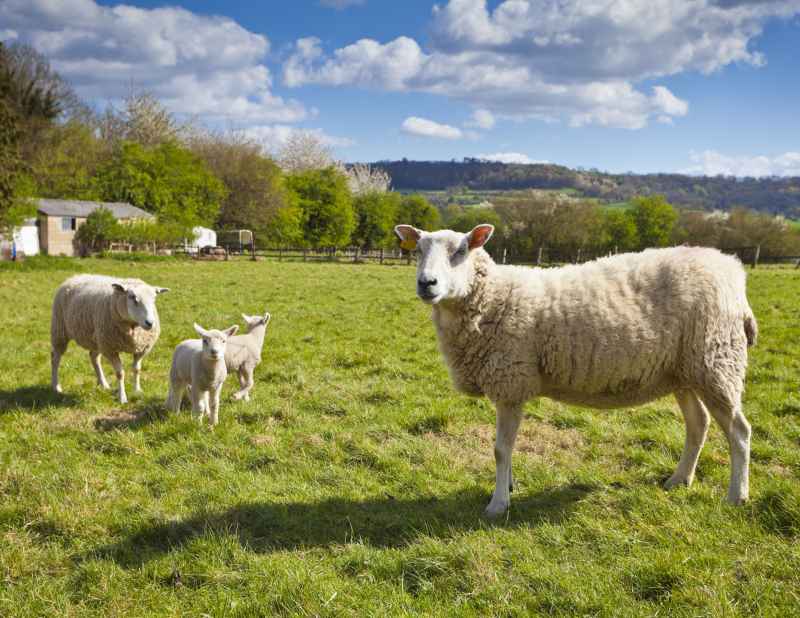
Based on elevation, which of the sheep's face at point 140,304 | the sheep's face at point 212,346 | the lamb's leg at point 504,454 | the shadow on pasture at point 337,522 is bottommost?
the shadow on pasture at point 337,522

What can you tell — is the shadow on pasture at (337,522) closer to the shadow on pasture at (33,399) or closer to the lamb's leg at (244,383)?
the lamb's leg at (244,383)

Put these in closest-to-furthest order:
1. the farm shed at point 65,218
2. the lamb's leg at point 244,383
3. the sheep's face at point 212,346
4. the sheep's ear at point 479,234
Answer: the sheep's ear at point 479,234, the sheep's face at point 212,346, the lamb's leg at point 244,383, the farm shed at point 65,218

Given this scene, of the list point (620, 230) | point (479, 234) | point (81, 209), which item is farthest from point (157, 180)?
point (479, 234)

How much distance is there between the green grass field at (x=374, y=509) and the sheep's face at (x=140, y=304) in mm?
1111

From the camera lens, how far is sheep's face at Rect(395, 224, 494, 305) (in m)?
4.51

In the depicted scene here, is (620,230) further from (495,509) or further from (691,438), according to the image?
(495,509)

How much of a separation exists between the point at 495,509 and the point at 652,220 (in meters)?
70.4

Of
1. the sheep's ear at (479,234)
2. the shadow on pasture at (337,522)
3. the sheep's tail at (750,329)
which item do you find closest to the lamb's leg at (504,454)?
the shadow on pasture at (337,522)

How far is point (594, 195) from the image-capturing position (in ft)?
635

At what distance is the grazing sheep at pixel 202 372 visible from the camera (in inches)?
254

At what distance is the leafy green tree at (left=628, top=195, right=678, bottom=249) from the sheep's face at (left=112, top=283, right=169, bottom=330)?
67958 millimetres

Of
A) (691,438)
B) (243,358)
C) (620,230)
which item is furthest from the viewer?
(620,230)

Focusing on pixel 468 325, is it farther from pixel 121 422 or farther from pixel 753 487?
pixel 121 422

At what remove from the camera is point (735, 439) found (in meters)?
4.71
